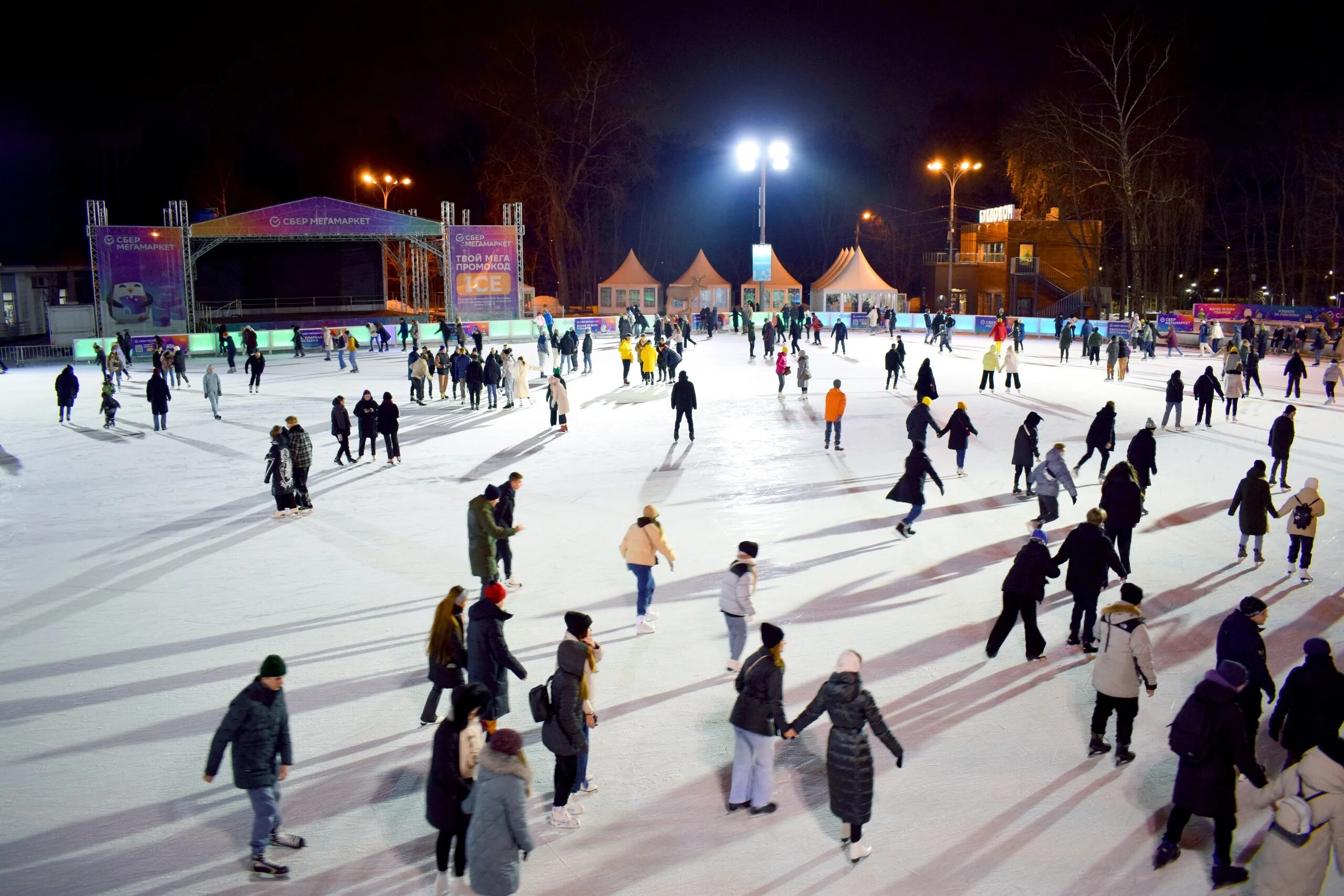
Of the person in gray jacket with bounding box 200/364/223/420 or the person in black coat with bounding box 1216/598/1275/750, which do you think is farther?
the person in gray jacket with bounding box 200/364/223/420

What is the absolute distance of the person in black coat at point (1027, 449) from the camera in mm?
11469

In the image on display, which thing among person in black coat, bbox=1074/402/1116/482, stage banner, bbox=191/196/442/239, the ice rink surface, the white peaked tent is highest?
stage banner, bbox=191/196/442/239

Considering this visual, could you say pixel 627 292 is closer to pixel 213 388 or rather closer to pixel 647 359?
pixel 647 359

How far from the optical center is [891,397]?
21000mm

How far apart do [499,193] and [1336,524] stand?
47.1 meters

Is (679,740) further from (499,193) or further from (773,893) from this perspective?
(499,193)

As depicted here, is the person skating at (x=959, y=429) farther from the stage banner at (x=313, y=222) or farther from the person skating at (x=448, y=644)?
the stage banner at (x=313, y=222)

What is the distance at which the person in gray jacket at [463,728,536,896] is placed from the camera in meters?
4.04

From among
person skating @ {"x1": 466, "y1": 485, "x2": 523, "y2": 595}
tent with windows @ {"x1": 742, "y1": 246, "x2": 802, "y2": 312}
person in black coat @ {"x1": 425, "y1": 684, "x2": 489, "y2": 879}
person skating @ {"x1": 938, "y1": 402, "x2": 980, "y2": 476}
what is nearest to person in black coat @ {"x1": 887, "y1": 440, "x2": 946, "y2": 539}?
person skating @ {"x1": 938, "y1": 402, "x2": 980, "y2": 476}

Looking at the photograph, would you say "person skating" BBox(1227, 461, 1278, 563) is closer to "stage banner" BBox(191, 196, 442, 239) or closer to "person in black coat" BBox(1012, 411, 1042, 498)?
"person in black coat" BBox(1012, 411, 1042, 498)

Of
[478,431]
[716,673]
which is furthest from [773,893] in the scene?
[478,431]

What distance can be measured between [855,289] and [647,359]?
2431 centimetres

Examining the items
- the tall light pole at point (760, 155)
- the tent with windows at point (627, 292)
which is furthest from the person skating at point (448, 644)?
the tent with windows at point (627, 292)

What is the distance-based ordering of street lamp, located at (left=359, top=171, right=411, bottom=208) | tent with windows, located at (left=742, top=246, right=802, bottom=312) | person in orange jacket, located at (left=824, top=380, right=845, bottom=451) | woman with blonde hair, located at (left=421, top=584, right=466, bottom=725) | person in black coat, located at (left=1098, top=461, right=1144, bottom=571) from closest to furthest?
woman with blonde hair, located at (left=421, top=584, right=466, bottom=725) → person in black coat, located at (left=1098, top=461, right=1144, bottom=571) → person in orange jacket, located at (left=824, top=380, right=845, bottom=451) → tent with windows, located at (left=742, top=246, right=802, bottom=312) → street lamp, located at (left=359, top=171, right=411, bottom=208)
